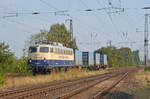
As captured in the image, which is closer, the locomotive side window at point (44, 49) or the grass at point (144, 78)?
the grass at point (144, 78)

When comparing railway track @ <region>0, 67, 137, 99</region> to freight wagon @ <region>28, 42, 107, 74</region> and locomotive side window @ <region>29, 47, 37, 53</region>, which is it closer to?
freight wagon @ <region>28, 42, 107, 74</region>

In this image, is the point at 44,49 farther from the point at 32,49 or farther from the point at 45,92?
the point at 45,92

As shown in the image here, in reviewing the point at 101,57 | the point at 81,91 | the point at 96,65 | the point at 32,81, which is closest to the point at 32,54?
the point at 32,81

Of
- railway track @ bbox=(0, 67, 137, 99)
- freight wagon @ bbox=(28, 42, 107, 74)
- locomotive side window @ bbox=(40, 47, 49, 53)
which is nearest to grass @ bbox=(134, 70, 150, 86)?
railway track @ bbox=(0, 67, 137, 99)

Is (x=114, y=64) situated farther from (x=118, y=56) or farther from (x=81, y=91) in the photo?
(x=81, y=91)

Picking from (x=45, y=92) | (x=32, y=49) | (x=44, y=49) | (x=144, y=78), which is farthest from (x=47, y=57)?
(x=45, y=92)

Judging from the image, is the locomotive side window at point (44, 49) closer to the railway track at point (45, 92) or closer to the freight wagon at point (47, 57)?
the freight wagon at point (47, 57)

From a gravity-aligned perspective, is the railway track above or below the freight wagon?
below

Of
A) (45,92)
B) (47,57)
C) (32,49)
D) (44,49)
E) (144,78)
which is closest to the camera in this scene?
(45,92)

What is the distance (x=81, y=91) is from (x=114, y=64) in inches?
3068

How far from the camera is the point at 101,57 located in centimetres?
6575

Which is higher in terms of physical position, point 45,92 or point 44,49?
point 44,49

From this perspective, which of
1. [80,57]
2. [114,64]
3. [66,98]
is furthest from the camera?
[114,64]

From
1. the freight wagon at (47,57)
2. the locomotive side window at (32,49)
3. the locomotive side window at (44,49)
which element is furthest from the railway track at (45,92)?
the locomotive side window at (32,49)
